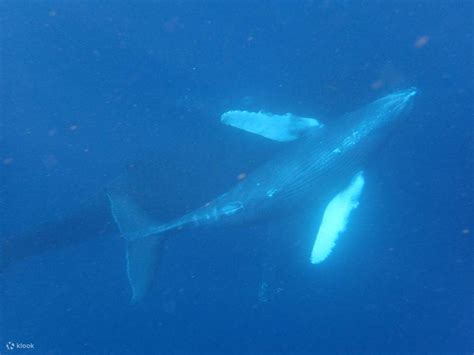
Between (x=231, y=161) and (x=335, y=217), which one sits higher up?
(x=231, y=161)

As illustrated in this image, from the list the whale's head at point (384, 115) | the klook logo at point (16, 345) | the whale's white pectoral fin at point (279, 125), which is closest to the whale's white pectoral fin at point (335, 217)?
the whale's head at point (384, 115)

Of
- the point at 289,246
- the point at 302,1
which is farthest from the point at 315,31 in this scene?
the point at 289,246

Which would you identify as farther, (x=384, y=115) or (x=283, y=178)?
(x=384, y=115)

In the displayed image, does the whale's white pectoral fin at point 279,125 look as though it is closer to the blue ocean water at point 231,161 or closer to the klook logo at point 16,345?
the blue ocean water at point 231,161

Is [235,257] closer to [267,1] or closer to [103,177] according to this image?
[103,177]

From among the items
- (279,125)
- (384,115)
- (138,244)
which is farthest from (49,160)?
(384,115)

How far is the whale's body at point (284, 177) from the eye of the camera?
711cm

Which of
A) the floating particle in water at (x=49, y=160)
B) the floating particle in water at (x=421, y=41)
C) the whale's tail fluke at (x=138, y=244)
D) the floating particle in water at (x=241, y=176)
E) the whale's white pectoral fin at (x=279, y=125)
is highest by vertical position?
the floating particle in water at (x=49, y=160)

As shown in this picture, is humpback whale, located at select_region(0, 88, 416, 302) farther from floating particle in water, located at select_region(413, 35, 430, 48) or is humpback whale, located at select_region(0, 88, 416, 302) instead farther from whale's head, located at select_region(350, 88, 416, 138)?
floating particle in water, located at select_region(413, 35, 430, 48)

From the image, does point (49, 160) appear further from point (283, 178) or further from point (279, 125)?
point (283, 178)

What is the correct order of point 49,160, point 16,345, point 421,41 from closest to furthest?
point 421,41, point 49,160, point 16,345

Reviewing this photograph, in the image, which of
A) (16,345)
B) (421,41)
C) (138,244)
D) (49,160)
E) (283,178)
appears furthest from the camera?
(16,345)

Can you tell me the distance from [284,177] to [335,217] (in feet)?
5.80

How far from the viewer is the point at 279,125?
766 cm
